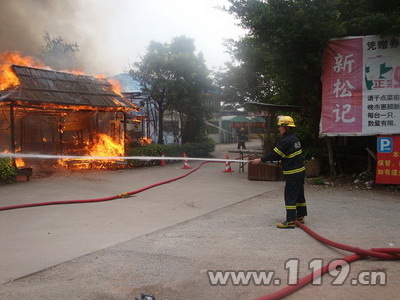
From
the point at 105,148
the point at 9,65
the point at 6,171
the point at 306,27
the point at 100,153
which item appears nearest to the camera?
the point at 306,27

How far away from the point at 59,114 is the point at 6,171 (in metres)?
6.12

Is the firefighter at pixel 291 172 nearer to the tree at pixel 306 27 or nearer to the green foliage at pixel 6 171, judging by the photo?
the tree at pixel 306 27

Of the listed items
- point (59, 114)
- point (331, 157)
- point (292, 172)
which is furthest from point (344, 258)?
point (59, 114)

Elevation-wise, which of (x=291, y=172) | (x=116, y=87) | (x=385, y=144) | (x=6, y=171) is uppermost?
(x=116, y=87)

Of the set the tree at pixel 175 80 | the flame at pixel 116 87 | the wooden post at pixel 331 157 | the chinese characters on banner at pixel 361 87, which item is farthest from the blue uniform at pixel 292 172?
the tree at pixel 175 80

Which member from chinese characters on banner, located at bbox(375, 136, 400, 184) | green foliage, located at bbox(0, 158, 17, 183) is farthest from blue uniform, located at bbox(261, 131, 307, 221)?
green foliage, located at bbox(0, 158, 17, 183)

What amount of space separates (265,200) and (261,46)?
Answer: 17.5 feet

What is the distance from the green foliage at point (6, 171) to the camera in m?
11.0

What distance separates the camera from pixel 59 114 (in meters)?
A: 16.7

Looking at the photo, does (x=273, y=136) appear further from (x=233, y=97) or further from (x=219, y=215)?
(x=233, y=97)

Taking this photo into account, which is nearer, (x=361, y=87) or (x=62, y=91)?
(x=361, y=87)

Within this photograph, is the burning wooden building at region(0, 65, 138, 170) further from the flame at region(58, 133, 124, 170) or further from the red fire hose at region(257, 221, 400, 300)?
the red fire hose at region(257, 221, 400, 300)

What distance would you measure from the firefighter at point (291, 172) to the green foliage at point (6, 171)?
863cm

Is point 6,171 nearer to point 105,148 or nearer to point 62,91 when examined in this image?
point 62,91
